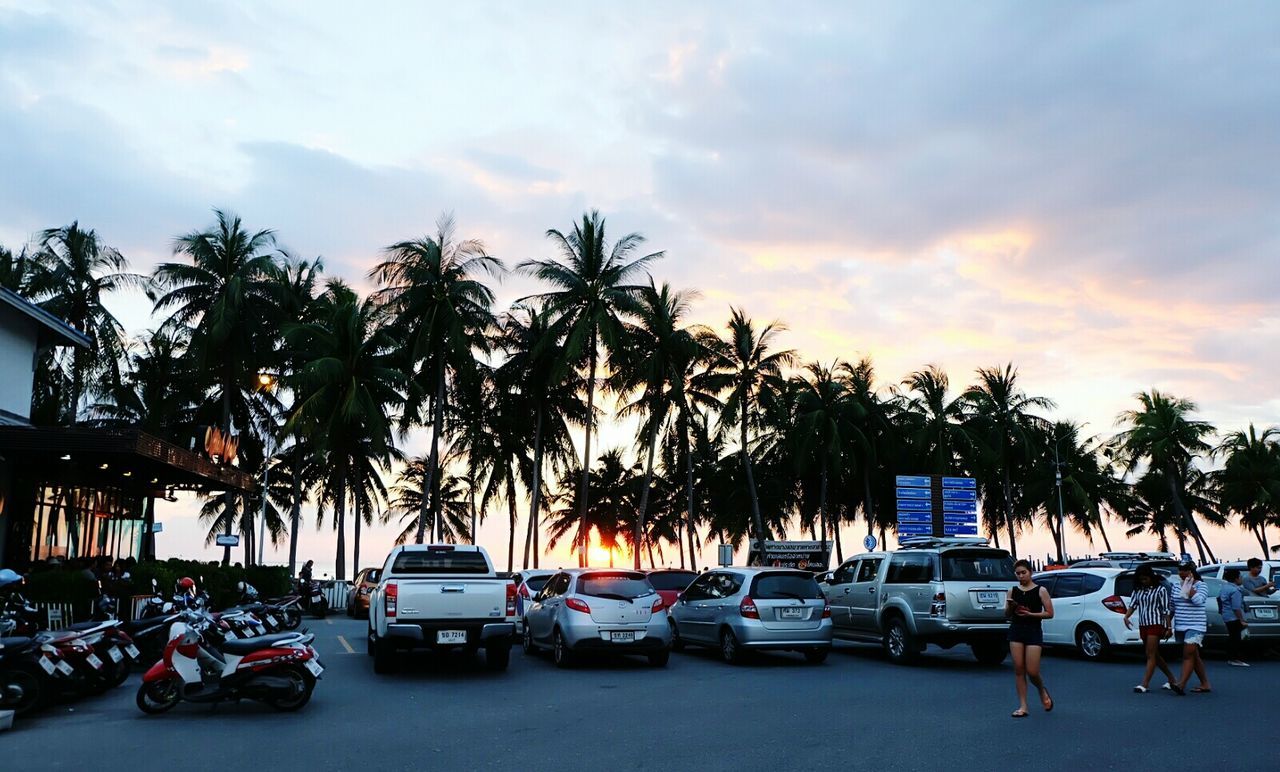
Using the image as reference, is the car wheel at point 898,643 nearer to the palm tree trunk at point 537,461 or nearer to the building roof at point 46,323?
the building roof at point 46,323

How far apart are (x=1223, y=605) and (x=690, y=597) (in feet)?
27.5

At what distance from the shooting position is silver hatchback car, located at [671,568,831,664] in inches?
622

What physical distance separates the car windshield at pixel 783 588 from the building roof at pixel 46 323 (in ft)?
61.7

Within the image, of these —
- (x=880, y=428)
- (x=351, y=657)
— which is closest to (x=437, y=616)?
(x=351, y=657)

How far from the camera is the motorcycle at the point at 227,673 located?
10.8 metres

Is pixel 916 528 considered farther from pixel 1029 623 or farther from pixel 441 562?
pixel 1029 623

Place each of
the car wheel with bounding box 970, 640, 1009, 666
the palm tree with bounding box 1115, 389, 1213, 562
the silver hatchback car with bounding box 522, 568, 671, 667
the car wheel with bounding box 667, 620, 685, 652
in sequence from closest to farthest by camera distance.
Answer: the silver hatchback car with bounding box 522, 568, 671, 667, the car wheel with bounding box 970, 640, 1009, 666, the car wheel with bounding box 667, 620, 685, 652, the palm tree with bounding box 1115, 389, 1213, 562

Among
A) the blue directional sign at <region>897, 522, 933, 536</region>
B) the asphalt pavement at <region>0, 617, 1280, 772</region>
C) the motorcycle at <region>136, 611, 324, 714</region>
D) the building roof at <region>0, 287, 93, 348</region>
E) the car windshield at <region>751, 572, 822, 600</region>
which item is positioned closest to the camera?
the asphalt pavement at <region>0, 617, 1280, 772</region>

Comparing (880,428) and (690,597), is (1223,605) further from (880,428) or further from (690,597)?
(880,428)

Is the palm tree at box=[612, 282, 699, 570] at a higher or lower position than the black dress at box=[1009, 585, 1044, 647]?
higher

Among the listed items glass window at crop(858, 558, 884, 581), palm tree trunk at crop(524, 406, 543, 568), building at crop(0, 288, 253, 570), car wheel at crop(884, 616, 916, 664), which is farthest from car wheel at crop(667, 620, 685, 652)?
palm tree trunk at crop(524, 406, 543, 568)

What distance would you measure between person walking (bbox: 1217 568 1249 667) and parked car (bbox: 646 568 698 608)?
8.73 metres

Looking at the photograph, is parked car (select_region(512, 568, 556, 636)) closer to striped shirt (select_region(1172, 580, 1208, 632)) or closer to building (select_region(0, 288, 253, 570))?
building (select_region(0, 288, 253, 570))

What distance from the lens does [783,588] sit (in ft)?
52.9
